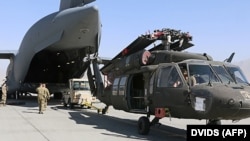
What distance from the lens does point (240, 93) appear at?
28.0 ft

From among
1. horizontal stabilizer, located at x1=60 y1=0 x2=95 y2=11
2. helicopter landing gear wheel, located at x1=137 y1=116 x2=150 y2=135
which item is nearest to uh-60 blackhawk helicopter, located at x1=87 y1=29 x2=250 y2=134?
helicopter landing gear wheel, located at x1=137 y1=116 x2=150 y2=135

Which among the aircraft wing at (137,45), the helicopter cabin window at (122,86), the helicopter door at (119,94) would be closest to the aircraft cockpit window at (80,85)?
the helicopter door at (119,94)

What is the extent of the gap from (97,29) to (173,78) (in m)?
11.0

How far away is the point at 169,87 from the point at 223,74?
153 centimetres

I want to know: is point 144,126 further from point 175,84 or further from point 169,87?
point 175,84

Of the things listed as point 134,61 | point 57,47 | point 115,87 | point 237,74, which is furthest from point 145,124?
point 57,47

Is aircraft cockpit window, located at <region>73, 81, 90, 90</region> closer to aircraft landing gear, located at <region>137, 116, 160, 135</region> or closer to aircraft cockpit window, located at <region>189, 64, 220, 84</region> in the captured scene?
aircraft landing gear, located at <region>137, 116, 160, 135</region>

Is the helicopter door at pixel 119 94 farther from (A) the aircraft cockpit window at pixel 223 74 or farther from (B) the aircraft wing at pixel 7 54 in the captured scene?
(B) the aircraft wing at pixel 7 54

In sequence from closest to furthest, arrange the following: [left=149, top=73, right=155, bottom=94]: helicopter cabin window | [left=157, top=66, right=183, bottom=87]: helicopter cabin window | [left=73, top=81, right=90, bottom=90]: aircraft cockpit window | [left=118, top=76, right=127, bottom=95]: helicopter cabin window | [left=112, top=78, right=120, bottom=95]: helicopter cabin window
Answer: [left=157, top=66, right=183, bottom=87]: helicopter cabin window < [left=149, top=73, right=155, bottom=94]: helicopter cabin window < [left=118, top=76, right=127, bottom=95]: helicopter cabin window < [left=112, top=78, right=120, bottom=95]: helicopter cabin window < [left=73, top=81, right=90, bottom=90]: aircraft cockpit window

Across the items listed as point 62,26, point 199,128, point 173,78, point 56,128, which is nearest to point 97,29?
point 62,26

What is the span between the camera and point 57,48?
22438mm

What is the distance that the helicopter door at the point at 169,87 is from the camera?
9219mm

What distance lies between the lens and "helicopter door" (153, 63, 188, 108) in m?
9.22

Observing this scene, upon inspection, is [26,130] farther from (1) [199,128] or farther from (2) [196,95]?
(1) [199,128]
